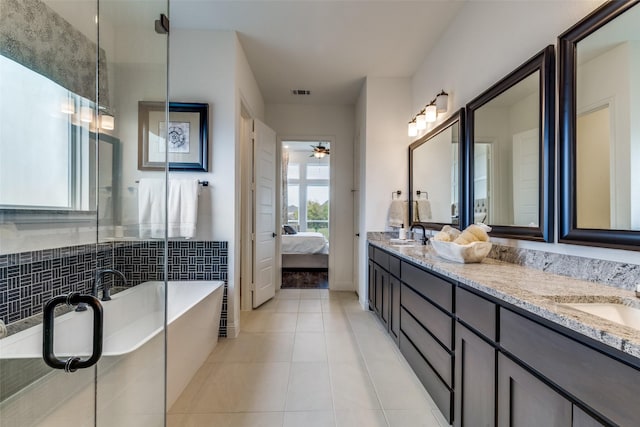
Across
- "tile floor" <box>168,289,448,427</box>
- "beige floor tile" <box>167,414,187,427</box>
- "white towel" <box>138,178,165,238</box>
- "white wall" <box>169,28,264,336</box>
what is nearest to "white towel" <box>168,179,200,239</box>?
"white wall" <box>169,28,264,336</box>

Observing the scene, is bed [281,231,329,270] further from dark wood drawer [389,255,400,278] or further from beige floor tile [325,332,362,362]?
dark wood drawer [389,255,400,278]

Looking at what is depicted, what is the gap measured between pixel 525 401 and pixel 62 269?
227 centimetres

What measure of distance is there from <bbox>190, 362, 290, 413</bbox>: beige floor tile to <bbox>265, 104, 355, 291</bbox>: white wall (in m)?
2.30

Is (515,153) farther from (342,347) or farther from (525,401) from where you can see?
(342,347)

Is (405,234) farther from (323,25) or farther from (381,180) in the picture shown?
(323,25)

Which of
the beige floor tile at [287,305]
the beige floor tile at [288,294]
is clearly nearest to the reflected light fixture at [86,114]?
the beige floor tile at [287,305]

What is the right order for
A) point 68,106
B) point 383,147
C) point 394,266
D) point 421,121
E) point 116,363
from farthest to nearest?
point 383,147
point 421,121
point 394,266
point 68,106
point 116,363

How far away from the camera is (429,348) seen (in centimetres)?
170

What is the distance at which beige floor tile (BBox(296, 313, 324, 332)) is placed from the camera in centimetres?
288

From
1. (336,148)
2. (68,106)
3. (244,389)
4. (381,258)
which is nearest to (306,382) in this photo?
(244,389)

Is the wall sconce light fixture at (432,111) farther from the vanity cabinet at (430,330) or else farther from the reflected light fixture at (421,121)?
the vanity cabinet at (430,330)

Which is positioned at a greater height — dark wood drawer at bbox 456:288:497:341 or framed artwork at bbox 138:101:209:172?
framed artwork at bbox 138:101:209:172

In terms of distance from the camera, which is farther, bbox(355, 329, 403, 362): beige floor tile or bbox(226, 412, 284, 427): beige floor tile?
bbox(355, 329, 403, 362): beige floor tile

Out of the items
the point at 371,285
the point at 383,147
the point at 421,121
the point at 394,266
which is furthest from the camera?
the point at 383,147
